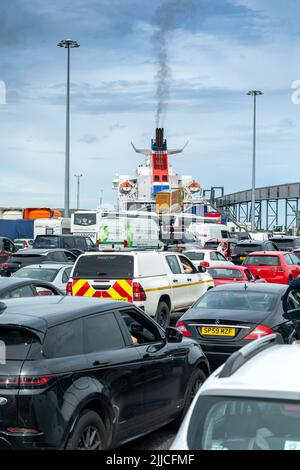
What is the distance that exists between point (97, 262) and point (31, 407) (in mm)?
10026

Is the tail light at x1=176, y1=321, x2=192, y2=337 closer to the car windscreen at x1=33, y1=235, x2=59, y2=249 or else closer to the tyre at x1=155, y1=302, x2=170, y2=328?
the tyre at x1=155, y1=302, x2=170, y2=328

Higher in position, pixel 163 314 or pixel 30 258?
Result: pixel 30 258

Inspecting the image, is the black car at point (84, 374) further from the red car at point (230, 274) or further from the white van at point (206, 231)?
the white van at point (206, 231)

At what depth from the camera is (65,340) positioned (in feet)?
20.6

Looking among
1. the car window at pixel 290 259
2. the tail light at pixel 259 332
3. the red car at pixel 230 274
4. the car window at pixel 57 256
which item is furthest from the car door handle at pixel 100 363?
the car window at pixel 290 259

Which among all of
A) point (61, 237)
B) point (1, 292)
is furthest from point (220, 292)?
point (61, 237)

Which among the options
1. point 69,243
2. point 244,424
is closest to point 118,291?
point 244,424

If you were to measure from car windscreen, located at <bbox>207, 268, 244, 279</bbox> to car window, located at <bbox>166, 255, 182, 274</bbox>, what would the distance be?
11.4 ft

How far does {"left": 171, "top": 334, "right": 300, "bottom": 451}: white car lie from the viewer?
3.89 meters

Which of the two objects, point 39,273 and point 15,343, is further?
point 39,273

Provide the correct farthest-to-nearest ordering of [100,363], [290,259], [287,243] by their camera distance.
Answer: [287,243] → [290,259] → [100,363]

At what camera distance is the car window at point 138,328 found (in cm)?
748

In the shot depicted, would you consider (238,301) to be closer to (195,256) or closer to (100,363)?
(100,363)

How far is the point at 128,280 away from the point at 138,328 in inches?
302
